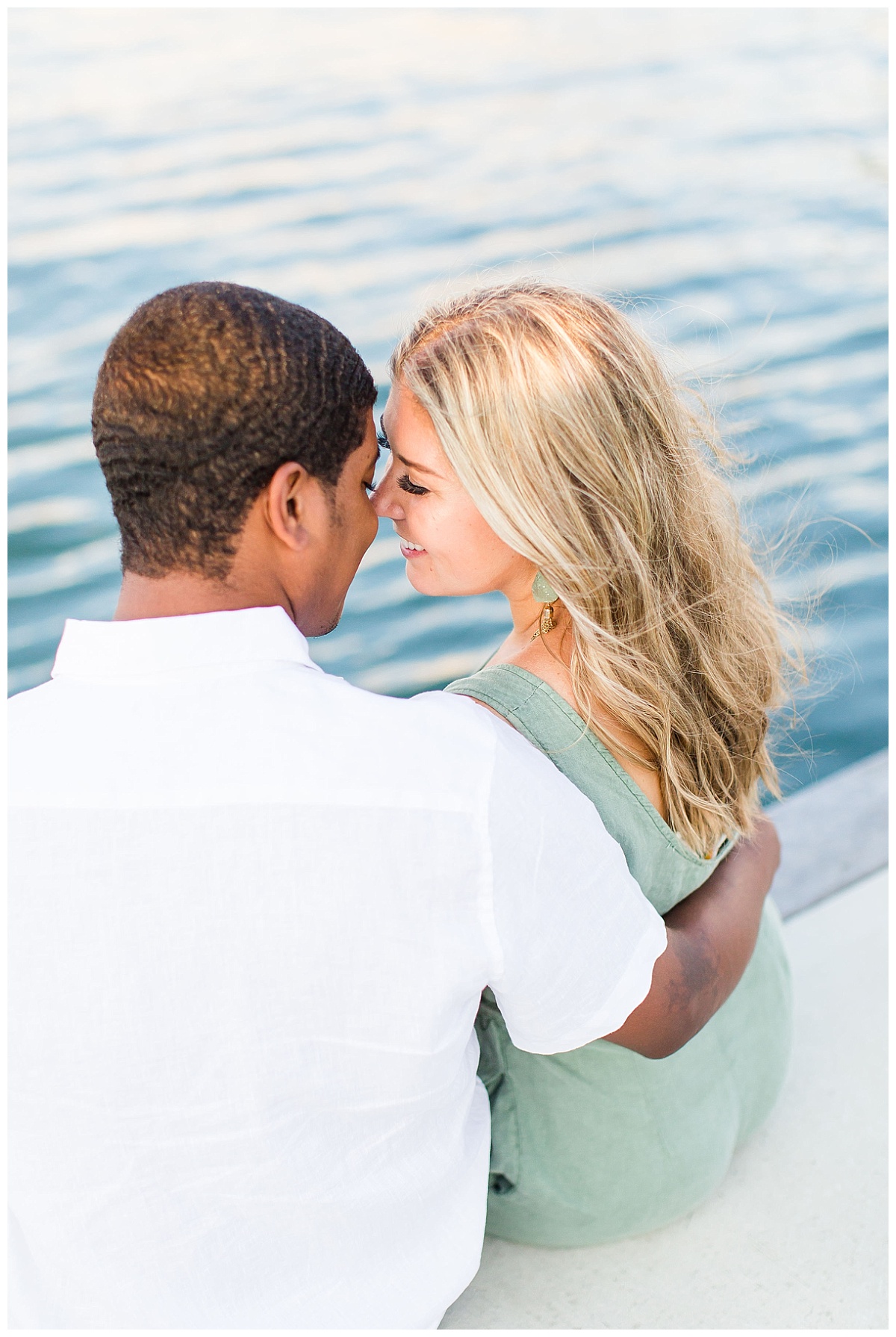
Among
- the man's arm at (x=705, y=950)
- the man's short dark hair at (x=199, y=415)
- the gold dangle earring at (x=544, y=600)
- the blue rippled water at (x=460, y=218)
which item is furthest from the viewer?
the blue rippled water at (x=460, y=218)

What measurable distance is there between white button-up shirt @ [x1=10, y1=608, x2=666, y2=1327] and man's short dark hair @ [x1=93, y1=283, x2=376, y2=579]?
0.14 metres

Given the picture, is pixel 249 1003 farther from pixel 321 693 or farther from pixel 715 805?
pixel 715 805

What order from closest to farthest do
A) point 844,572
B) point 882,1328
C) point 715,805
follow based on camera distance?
point 882,1328 → point 715,805 → point 844,572

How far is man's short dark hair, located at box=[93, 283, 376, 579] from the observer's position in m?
1.32

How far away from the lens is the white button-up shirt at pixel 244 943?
1.19 meters

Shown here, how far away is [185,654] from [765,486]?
4928mm

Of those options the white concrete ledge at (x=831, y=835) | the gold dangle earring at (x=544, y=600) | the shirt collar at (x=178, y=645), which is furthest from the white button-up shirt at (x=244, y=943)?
the white concrete ledge at (x=831, y=835)

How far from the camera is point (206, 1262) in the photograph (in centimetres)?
136

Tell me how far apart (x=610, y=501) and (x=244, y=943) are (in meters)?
0.85

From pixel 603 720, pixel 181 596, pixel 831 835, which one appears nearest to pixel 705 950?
pixel 603 720

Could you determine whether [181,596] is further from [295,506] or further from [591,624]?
[591,624]

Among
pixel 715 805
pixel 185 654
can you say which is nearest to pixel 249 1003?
pixel 185 654

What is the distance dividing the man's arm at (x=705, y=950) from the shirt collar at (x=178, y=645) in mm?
628

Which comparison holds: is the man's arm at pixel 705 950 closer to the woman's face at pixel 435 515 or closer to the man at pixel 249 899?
the man at pixel 249 899
